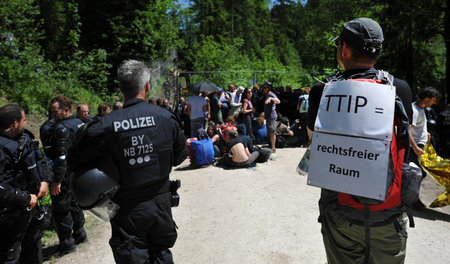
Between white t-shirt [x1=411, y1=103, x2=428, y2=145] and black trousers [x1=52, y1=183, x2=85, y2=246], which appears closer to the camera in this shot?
black trousers [x1=52, y1=183, x2=85, y2=246]

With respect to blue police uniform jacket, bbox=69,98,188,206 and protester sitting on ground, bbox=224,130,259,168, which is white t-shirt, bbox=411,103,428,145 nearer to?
protester sitting on ground, bbox=224,130,259,168

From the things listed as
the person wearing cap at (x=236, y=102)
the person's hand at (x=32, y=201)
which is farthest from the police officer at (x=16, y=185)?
the person wearing cap at (x=236, y=102)

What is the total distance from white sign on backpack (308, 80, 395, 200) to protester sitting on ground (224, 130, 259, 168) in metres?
5.98

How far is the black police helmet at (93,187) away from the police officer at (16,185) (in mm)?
1075

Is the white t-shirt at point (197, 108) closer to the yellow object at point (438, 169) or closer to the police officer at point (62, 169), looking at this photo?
the police officer at point (62, 169)

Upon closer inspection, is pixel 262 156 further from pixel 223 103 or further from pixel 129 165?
pixel 129 165

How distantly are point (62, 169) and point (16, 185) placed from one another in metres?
0.83

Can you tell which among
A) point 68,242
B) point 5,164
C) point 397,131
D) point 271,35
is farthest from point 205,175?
point 271,35

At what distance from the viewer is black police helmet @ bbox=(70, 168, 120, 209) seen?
7.14 ft

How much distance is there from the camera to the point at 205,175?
7.64 metres

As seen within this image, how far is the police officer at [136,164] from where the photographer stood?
89.4 inches

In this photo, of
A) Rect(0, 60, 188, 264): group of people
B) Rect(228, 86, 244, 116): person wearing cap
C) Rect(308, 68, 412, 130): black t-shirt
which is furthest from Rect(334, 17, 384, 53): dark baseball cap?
Rect(228, 86, 244, 116): person wearing cap

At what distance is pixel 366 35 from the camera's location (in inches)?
74.9

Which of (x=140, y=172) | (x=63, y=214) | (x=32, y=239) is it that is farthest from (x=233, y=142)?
(x=140, y=172)
